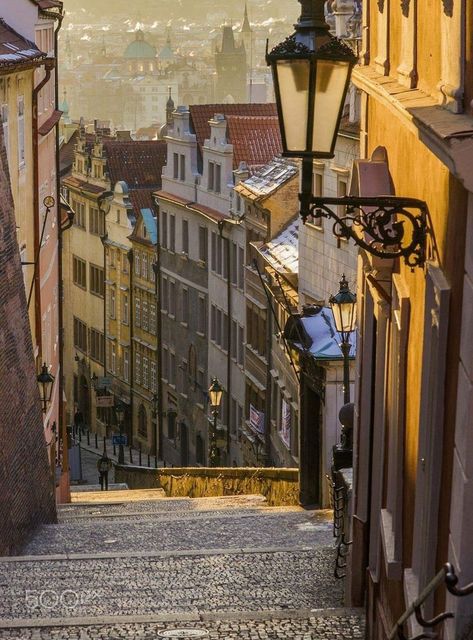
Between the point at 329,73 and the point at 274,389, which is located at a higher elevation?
the point at 329,73

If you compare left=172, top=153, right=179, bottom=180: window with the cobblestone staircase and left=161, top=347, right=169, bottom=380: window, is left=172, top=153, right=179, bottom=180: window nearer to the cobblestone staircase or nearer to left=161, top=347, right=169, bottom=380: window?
left=161, top=347, right=169, bottom=380: window

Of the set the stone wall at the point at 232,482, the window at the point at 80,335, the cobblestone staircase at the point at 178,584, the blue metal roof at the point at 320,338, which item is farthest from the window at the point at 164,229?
the cobblestone staircase at the point at 178,584

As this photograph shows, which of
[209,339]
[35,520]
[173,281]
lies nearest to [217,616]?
[35,520]

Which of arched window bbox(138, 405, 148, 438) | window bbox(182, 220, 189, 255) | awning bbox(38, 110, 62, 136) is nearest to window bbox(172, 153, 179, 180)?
window bbox(182, 220, 189, 255)

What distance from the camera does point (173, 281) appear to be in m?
48.0

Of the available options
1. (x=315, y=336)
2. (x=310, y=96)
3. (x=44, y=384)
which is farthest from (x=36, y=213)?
(x=310, y=96)

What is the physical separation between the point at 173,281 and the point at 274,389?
47.4 feet

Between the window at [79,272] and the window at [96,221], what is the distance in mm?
1955

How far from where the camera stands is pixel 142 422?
2115 inches

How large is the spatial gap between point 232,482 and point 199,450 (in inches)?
849

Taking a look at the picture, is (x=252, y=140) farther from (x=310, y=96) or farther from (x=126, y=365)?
(x=310, y=96)

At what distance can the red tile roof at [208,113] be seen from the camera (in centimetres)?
4569

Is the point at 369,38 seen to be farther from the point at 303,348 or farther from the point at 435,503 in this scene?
the point at 303,348

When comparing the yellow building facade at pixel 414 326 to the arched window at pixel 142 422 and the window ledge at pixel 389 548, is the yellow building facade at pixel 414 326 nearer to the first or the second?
the window ledge at pixel 389 548
